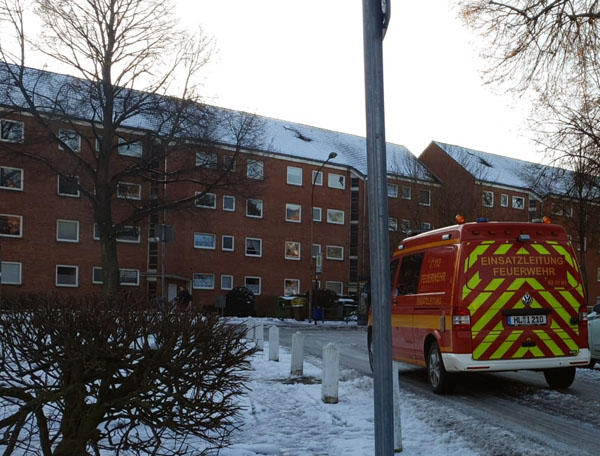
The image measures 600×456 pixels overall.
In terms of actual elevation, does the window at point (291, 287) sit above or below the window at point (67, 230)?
below

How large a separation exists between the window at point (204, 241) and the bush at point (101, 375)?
42123 millimetres

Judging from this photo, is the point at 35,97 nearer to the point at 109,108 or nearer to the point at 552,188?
the point at 109,108

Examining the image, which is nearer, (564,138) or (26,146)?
(564,138)

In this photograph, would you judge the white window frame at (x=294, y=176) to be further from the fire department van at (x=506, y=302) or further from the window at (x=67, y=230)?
the fire department van at (x=506, y=302)

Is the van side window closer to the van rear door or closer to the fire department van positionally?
the fire department van

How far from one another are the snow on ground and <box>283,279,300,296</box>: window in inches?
1579

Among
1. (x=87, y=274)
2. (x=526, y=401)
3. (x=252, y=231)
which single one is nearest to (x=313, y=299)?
(x=252, y=231)

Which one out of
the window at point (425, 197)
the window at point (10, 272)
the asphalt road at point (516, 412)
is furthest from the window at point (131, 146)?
the window at point (425, 197)

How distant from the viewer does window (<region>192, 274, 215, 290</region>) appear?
4616 cm

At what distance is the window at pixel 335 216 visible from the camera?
54.2m

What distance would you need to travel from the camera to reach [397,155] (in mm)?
60000

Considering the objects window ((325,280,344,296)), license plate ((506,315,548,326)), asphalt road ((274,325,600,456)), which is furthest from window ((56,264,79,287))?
license plate ((506,315,548,326))

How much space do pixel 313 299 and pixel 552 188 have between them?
893 inches

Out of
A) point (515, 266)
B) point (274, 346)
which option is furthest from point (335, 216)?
point (515, 266)
